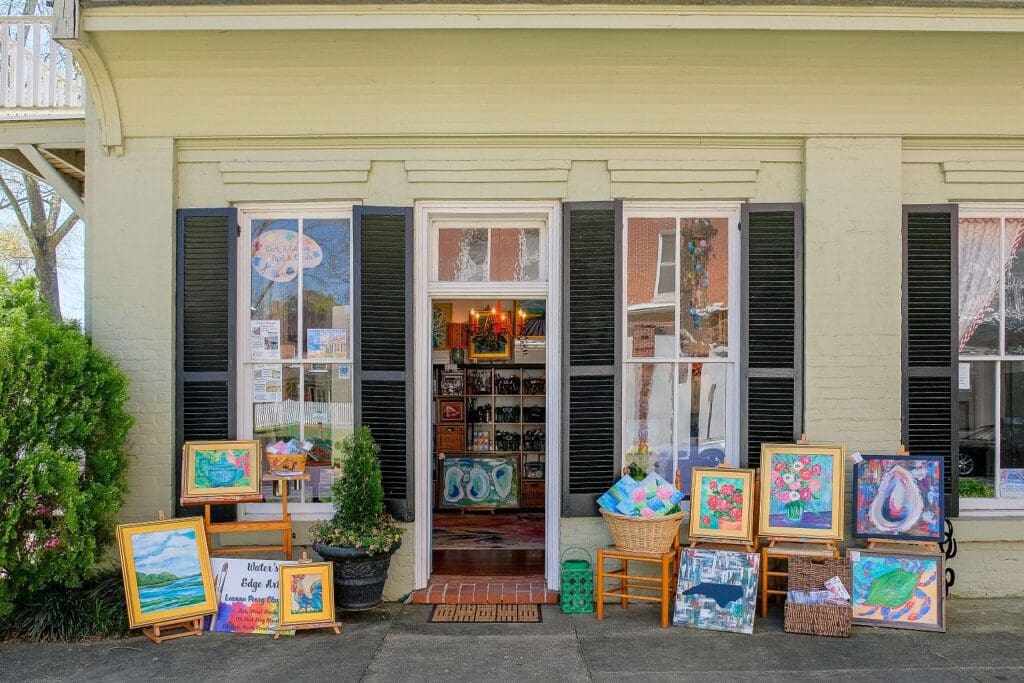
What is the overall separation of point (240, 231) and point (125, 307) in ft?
3.37

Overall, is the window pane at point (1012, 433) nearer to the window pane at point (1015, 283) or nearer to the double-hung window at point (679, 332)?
the window pane at point (1015, 283)

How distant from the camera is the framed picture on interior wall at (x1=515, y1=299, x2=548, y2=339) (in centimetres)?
950

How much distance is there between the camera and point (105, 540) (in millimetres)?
5559

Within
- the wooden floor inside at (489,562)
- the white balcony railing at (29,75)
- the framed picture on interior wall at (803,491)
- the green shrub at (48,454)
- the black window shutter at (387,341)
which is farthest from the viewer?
the wooden floor inside at (489,562)

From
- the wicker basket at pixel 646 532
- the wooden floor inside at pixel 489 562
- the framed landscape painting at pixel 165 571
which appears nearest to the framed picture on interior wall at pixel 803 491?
the wicker basket at pixel 646 532

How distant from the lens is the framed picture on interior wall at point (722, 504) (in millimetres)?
5500

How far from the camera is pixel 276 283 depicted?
6090 mm

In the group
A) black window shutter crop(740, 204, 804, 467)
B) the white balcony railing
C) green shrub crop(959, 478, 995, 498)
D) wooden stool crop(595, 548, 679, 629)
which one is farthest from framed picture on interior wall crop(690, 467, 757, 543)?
the white balcony railing

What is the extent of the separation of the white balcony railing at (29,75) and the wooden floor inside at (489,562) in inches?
191

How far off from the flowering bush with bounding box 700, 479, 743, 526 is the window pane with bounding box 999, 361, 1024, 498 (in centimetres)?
229

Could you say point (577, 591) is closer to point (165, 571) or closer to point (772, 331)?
point (772, 331)

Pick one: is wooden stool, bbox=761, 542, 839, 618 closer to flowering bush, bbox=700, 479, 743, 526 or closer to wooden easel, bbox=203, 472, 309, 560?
flowering bush, bbox=700, 479, 743, 526

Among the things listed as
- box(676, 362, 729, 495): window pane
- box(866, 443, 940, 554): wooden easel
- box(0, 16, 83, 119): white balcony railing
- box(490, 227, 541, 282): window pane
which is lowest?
box(866, 443, 940, 554): wooden easel

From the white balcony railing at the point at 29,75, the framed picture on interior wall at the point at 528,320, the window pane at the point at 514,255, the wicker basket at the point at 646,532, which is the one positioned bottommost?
the wicker basket at the point at 646,532
